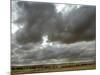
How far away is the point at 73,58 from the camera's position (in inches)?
93.7

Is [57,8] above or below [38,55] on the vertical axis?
above

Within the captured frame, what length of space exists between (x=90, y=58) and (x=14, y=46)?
1.03 m

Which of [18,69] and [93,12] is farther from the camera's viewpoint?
[93,12]

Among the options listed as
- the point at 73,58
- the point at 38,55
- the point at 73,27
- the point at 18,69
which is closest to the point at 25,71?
the point at 18,69

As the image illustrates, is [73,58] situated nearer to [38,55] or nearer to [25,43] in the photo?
[38,55]

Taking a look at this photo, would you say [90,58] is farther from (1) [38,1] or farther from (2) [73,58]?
(1) [38,1]

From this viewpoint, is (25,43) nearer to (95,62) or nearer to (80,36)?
(80,36)

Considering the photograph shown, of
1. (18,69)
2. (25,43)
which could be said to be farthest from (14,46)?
(18,69)

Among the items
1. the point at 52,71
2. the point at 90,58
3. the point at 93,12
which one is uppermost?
the point at 93,12

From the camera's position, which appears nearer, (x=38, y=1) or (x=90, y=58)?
(x=38, y=1)
